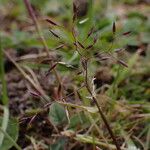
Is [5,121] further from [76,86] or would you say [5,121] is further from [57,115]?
[76,86]

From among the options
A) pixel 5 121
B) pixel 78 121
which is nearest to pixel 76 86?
pixel 78 121

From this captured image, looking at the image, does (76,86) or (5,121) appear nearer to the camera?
(5,121)

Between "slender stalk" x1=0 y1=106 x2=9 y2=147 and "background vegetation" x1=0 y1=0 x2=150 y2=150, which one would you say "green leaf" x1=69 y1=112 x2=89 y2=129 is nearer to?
A: "background vegetation" x1=0 y1=0 x2=150 y2=150

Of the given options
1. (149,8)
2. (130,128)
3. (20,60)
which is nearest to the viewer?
(130,128)

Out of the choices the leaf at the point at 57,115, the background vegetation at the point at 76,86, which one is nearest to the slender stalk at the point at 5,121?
the background vegetation at the point at 76,86

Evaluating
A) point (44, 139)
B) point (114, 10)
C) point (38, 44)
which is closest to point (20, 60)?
point (38, 44)

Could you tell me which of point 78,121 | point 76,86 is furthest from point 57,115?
point 76,86

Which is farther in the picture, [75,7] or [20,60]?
[20,60]

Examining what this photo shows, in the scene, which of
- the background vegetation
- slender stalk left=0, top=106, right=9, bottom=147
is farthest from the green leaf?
slender stalk left=0, top=106, right=9, bottom=147

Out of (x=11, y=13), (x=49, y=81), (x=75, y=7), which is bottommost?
(x=49, y=81)

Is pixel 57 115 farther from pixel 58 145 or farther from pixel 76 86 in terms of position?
pixel 76 86

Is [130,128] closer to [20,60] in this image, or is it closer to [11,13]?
[20,60]
